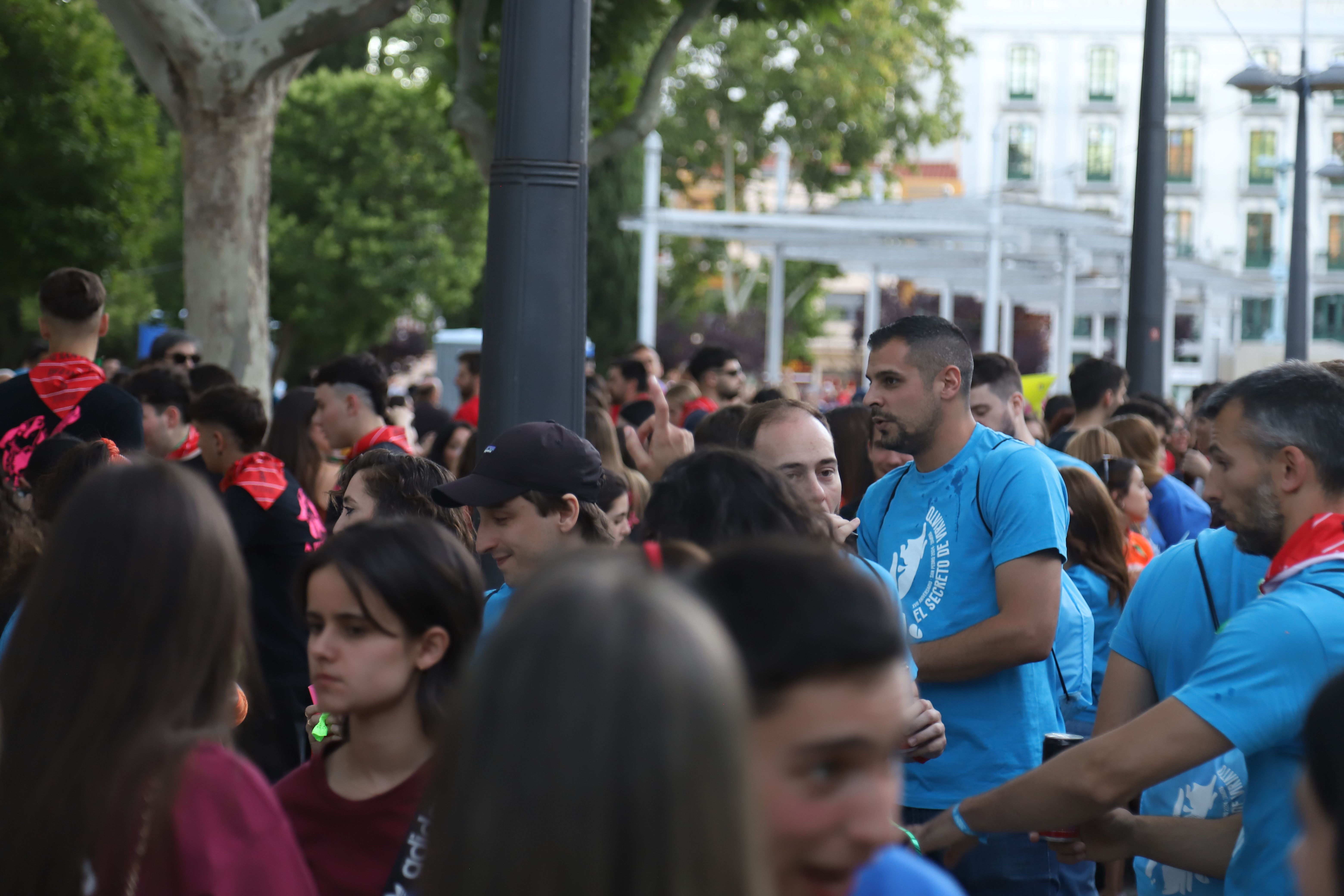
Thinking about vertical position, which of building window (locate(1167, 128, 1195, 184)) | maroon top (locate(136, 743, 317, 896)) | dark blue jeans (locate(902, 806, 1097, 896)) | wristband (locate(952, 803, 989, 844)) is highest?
building window (locate(1167, 128, 1195, 184))

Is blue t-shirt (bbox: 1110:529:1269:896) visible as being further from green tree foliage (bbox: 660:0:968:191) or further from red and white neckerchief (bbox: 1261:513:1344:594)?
green tree foliage (bbox: 660:0:968:191)

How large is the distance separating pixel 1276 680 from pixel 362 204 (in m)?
34.2

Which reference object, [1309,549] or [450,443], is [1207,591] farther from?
[450,443]

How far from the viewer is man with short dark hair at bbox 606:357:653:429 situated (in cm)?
980

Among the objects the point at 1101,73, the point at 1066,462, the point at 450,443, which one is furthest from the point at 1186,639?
the point at 1101,73

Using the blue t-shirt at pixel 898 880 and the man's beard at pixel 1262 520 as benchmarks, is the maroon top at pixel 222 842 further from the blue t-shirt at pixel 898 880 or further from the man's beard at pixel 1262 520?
the man's beard at pixel 1262 520

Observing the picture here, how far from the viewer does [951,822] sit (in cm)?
294

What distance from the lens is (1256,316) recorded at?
198 feet

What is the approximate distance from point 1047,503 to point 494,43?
25.0 feet

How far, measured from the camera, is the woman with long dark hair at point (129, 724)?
1858mm

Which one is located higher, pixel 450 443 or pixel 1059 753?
pixel 450 443

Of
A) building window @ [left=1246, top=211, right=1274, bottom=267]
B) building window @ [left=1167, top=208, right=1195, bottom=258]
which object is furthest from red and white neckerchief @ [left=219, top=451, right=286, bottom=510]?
building window @ [left=1246, top=211, right=1274, bottom=267]

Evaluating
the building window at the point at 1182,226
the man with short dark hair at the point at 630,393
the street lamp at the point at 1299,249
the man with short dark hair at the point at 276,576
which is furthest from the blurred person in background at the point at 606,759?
the building window at the point at 1182,226

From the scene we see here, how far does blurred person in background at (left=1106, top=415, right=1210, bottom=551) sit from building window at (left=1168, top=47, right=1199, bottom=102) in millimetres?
55147
